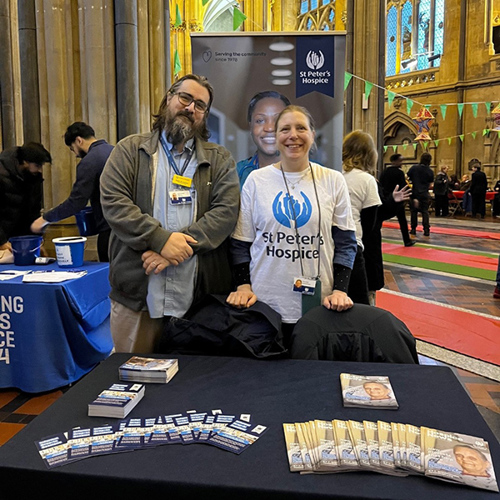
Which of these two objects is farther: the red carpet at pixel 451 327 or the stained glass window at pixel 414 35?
the stained glass window at pixel 414 35

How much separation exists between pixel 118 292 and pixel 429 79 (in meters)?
23.3

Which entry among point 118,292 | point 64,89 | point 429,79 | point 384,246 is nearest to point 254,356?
point 118,292

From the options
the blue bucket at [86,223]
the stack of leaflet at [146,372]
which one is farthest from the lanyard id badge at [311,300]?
the blue bucket at [86,223]

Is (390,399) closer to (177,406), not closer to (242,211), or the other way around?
(177,406)

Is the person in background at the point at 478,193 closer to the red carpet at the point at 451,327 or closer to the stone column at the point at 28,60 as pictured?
the red carpet at the point at 451,327

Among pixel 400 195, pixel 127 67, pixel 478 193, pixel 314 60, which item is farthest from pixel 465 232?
pixel 314 60

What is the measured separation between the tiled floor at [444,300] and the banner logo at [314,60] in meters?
2.09

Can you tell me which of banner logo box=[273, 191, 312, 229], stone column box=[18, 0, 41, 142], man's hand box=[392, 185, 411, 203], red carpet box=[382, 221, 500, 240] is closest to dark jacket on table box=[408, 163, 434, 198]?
red carpet box=[382, 221, 500, 240]

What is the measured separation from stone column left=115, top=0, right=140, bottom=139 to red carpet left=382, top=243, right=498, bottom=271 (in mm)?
4956

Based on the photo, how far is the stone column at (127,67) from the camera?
5.10 metres

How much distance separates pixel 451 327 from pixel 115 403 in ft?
12.5

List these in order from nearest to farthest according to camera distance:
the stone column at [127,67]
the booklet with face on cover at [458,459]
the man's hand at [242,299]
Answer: the booklet with face on cover at [458,459]
the man's hand at [242,299]
the stone column at [127,67]

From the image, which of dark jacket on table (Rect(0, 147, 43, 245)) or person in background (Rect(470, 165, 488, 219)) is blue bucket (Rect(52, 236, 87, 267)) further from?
person in background (Rect(470, 165, 488, 219))

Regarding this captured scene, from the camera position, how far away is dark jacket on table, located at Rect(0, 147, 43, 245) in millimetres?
3502
